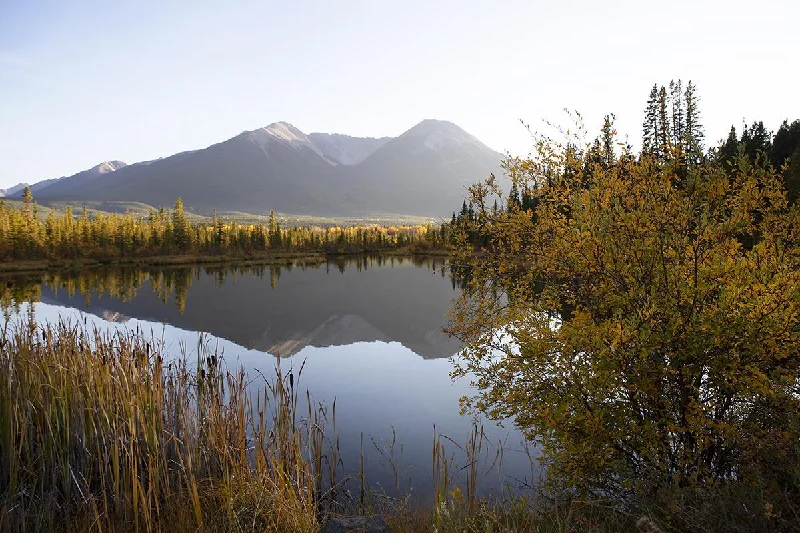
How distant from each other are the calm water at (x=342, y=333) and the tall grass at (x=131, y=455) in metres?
1.23

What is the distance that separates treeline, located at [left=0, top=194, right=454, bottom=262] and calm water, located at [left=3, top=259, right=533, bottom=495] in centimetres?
1787

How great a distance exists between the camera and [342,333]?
32.6m

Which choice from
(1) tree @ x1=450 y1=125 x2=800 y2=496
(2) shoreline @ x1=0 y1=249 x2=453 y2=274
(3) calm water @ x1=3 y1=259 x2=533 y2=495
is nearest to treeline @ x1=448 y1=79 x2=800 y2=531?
(1) tree @ x1=450 y1=125 x2=800 y2=496

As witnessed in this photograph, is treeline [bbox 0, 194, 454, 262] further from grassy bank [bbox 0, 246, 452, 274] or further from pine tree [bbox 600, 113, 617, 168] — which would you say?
pine tree [bbox 600, 113, 617, 168]

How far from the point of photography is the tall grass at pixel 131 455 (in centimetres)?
642

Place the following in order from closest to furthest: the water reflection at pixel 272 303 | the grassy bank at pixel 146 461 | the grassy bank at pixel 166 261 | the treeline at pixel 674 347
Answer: the treeline at pixel 674 347 < the grassy bank at pixel 146 461 < the water reflection at pixel 272 303 < the grassy bank at pixel 166 261

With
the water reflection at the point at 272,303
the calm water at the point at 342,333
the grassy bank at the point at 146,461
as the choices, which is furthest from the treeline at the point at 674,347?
the water reflection at the point at 272,303

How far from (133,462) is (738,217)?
8810 mm

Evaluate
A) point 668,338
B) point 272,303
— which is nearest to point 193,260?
point 272,303

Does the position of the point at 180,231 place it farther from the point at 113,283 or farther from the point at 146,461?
the point at 146,461

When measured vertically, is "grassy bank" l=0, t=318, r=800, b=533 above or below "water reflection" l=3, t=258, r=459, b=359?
above

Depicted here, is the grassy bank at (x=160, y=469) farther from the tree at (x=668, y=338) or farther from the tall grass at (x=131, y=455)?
the tree at (x=668, y=338)

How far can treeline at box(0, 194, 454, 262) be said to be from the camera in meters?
81.2

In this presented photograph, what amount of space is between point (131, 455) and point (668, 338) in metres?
7.04
